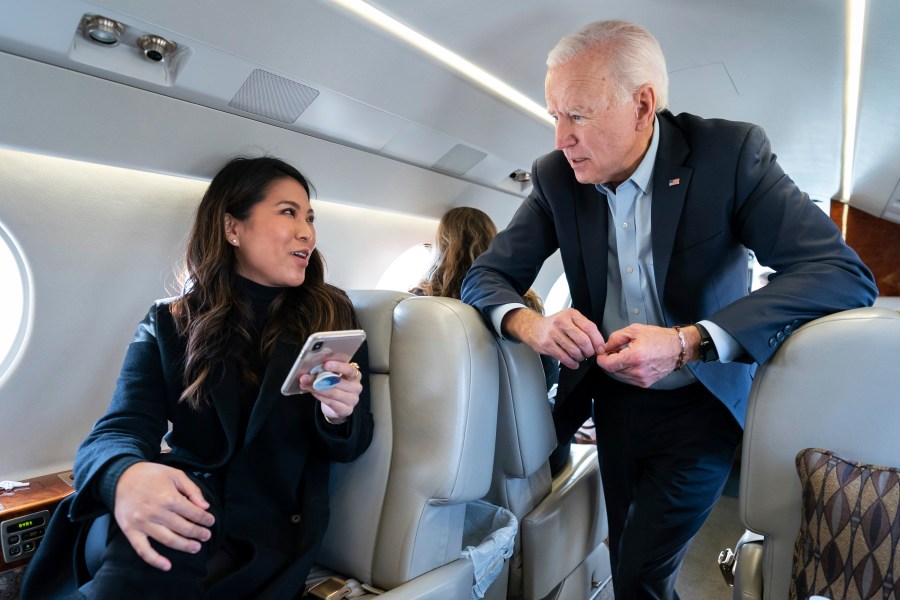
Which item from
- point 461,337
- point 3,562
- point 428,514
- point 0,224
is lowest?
point 3,562

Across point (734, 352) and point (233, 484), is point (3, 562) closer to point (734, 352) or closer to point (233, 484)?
point (233, 484)

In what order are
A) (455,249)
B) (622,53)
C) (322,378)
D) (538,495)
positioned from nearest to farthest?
1. (322,378)
2. (622,53)
3. (538,495)
4. (455,249)

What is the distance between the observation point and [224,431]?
1683 millimetres

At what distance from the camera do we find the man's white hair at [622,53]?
5.35ft

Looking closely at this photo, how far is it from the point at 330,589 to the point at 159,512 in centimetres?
54

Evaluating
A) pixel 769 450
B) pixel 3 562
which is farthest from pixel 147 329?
pixel 769 450

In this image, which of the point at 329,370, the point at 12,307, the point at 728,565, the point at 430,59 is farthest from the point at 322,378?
the point at 12,307

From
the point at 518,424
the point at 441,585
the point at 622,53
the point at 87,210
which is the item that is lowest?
the point at 441,585

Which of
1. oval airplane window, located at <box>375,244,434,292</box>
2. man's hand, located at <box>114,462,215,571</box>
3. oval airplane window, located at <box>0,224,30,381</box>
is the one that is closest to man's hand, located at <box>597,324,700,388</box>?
man's hand, located at <box>114,462,215,571</box>

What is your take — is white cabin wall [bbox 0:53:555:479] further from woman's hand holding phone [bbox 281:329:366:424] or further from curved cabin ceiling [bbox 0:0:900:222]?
woman's hand holding phone [bbox 281:329:366:424]

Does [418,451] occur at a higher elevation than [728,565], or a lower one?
higher

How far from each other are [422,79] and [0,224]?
180cm

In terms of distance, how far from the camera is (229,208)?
6.65 feet

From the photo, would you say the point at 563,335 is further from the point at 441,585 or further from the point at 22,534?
the point at 22,534
